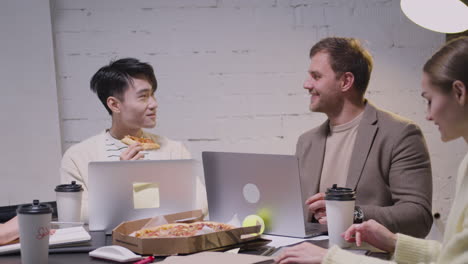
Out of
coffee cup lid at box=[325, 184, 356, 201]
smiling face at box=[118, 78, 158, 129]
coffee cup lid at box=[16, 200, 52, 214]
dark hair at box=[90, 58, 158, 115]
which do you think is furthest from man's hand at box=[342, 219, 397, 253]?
dark hair at box=[90, 58, 158, 115]

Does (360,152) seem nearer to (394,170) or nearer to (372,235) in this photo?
(394,170)

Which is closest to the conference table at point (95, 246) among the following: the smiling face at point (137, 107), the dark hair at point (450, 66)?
the dark hair at point (450, 66)

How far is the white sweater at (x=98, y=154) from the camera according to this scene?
2.44 meters

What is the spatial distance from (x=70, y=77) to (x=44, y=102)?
0.22 m

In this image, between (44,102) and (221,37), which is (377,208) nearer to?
(221,37)

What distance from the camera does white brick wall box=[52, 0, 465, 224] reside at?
10.3 feet

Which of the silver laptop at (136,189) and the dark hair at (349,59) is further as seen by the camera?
the dark hair at (349,59)

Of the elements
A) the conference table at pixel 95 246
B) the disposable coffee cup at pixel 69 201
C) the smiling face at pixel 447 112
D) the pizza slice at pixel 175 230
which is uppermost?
the smiling face at pixel 447 112

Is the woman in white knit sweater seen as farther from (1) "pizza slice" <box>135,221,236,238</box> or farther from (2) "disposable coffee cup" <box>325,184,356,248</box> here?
(1) "pizza slice" <box>135,221,236,238</box>

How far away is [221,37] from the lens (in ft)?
10.8

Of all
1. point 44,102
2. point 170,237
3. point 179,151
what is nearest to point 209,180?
point 170,237

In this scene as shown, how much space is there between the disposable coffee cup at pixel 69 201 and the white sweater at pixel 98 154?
0.26 m

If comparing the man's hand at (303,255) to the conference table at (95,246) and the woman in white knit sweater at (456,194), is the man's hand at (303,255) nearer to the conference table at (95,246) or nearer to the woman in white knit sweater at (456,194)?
the woman in white knit sweater at (456,194)

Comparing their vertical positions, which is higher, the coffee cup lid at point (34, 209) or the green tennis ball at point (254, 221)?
the coffee cup lid at point (34, 209)
